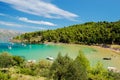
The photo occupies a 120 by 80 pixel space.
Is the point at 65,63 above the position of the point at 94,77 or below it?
above

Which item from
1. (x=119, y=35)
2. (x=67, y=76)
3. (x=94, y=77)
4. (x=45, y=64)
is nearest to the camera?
(x=67, y=76)

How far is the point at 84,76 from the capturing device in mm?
43188

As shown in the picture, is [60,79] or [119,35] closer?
[60,79]

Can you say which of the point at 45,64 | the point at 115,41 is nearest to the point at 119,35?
the point at 115,41

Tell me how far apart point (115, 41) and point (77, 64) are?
525 ft

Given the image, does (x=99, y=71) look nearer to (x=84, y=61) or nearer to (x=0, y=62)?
(x=84, y=61)

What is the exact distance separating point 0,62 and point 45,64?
11234 millimetres

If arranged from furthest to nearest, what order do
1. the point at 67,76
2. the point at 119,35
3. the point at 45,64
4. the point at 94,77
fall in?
1. the point at 119,35
2. the point at 45,64
3. the point at 94,77
4. the point at 67,76

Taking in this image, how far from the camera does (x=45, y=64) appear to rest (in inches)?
2635

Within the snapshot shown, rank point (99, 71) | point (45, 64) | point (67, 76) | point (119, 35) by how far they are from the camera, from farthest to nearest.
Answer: point (119, 35) → point (45, 64) → point (99, 71) → point (67, 76)

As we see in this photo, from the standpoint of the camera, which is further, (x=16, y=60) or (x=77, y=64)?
(x=16, y=60)

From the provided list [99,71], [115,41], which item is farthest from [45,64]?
[115,41]

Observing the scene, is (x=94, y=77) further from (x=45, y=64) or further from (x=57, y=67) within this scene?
(x=45, y=64)

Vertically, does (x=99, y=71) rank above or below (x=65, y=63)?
below
